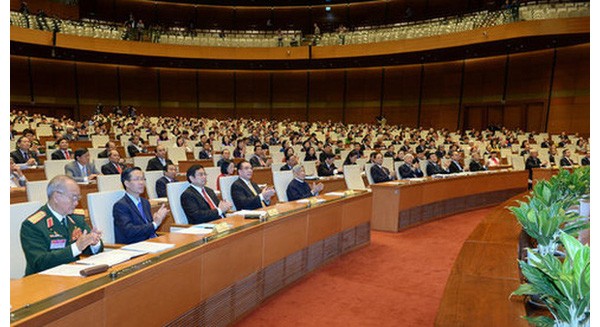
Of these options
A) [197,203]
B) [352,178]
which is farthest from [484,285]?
[352,178]

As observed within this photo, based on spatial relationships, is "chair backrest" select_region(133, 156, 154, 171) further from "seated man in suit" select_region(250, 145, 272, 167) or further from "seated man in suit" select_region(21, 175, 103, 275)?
"seated man in suit" select_region(21, 175, 103, 275)

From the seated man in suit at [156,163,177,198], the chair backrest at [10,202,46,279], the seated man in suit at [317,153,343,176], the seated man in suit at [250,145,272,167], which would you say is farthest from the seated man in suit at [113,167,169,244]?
the seated man in suit at [250,145,272,167]

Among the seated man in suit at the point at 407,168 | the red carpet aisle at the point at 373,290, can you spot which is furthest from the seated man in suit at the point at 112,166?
the seated man in suit at the point at 407,168

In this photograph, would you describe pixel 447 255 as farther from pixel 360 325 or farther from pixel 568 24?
pixel 568 24

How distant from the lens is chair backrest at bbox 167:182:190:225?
4.25m

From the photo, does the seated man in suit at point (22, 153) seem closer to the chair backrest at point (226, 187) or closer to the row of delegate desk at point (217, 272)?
the chair backrest at point (226, 187)

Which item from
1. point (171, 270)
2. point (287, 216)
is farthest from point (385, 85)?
point (171, 270)

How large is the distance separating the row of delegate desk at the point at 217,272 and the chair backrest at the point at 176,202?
2.04ft

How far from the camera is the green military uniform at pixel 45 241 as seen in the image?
8.66ft

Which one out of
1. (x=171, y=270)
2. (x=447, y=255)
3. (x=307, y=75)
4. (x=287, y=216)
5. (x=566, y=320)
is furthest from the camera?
(x=307, y=75)

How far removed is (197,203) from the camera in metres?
4.30

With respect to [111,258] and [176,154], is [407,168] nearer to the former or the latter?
[176,154]

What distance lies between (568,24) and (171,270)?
15.3 meters

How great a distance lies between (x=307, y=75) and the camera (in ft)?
82.8
